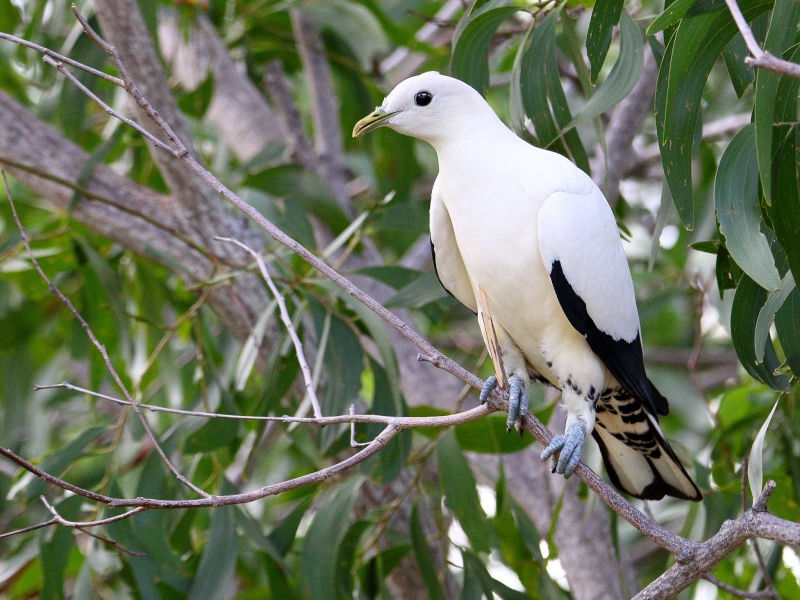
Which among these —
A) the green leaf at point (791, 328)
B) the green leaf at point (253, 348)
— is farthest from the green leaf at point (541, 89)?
the green leaf at point (253, 348)

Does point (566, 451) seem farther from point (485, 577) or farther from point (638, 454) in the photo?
point (485, 577)

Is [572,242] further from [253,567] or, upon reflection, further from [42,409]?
[42,409]

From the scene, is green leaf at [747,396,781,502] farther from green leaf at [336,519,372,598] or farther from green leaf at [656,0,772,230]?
green leaf at [336,519,372,598]

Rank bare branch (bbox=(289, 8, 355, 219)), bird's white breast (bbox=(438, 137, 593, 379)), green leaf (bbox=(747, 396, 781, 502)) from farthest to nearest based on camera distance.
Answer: bare branch (bbox=(289, 8, 355, 219))
bird's white breast (bbox=(438, 137, 593, 379))
green leaf (bbox=(747, 396, 781, 502))

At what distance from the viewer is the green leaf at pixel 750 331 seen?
183cm

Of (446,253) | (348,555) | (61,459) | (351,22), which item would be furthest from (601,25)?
(61,459)

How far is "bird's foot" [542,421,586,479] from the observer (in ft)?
6.13

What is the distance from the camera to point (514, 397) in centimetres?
198

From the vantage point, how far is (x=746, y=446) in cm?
303

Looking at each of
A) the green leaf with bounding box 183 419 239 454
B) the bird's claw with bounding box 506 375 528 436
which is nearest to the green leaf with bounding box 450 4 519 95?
the bird's claw with bounding box 506 375 528 436

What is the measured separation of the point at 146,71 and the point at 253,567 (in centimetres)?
196

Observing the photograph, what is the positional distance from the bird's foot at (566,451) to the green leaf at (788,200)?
61 cm

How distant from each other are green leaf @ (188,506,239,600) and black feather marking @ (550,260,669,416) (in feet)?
3.98

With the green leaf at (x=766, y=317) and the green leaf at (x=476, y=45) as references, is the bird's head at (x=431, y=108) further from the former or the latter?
the green leaf at (x=766, y=317)
